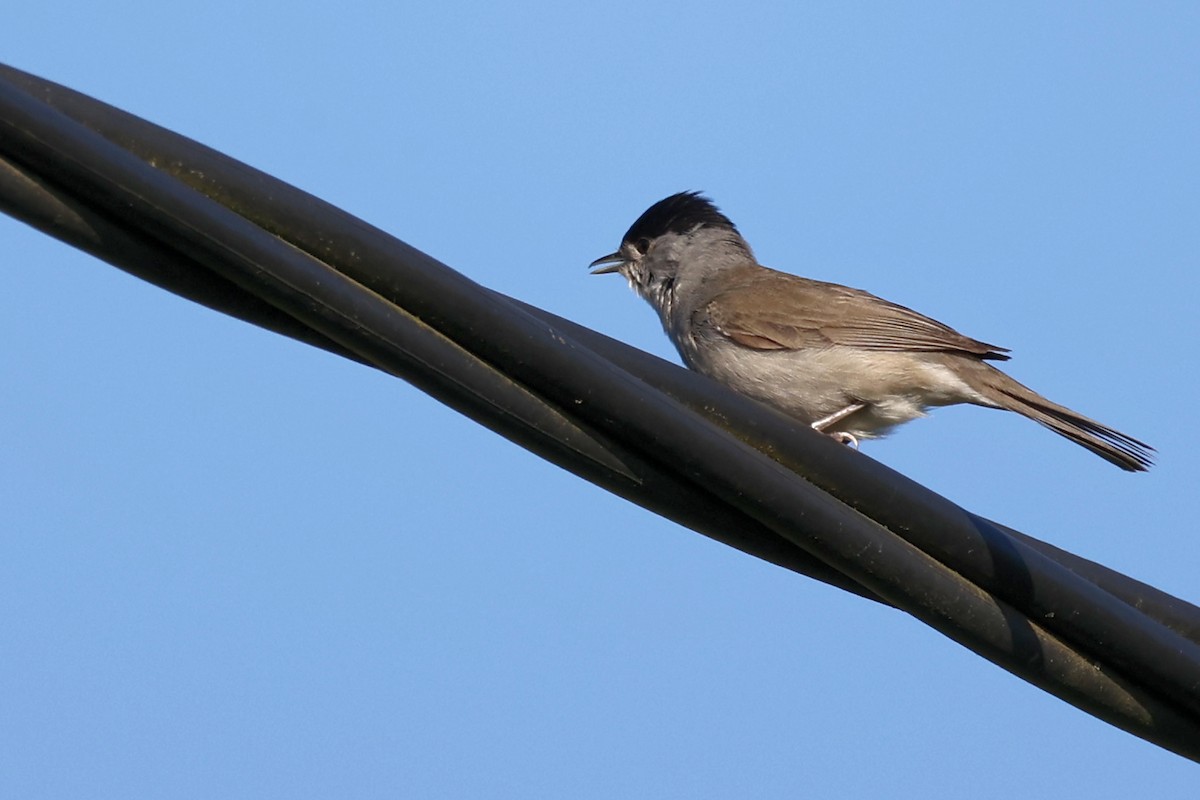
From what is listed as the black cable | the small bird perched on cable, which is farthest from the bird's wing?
the black cable

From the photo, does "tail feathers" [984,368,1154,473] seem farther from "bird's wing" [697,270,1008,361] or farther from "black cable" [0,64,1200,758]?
"black cable" [0,64,1200,758]

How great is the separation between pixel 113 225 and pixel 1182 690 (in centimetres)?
249

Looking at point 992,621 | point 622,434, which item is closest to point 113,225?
point 622,434

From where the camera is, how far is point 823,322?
739 centimetres

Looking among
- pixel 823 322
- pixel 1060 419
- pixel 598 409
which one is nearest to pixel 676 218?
pixel 823 322

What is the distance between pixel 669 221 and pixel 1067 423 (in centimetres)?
349

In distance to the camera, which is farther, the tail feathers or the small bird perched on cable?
the small bird perched on cable

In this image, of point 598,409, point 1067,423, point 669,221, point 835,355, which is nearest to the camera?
point 598,409

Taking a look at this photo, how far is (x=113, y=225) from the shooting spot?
9.02 feet

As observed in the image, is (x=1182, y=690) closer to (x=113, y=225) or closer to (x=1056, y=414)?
(x=113, y=225)

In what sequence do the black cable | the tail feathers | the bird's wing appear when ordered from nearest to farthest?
the black cable < the tail feathers < the bird's wing

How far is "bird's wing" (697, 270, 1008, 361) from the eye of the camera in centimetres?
709

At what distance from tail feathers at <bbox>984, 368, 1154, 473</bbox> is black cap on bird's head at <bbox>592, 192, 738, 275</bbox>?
8.64 ft

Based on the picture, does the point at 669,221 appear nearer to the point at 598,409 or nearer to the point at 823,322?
the point at 823,322
